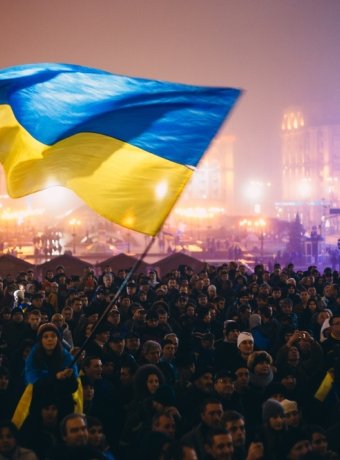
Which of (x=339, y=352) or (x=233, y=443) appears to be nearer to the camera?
(x=233, y=443)

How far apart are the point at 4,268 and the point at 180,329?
13337 millimetres

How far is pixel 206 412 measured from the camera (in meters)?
6.29

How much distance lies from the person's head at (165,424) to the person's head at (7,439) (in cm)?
112

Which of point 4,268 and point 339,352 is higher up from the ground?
point 4,268

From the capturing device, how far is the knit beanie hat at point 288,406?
21.9ft

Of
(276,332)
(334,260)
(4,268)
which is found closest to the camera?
(276,332)

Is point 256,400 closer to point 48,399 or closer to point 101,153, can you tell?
point 48,399

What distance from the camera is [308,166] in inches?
4117

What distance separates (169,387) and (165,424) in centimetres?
86

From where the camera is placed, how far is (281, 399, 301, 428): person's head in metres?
6.55

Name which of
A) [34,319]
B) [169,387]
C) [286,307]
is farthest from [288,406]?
[286,307]

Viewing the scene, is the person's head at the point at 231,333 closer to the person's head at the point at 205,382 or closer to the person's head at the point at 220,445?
the person's head at the point at 205,382

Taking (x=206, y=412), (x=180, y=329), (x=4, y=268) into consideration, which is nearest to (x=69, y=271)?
(x=4, y=268)

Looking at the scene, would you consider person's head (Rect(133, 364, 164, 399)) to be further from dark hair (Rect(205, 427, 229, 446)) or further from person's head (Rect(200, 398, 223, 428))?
dark hair (Rect(205, 427, 229, 446))
